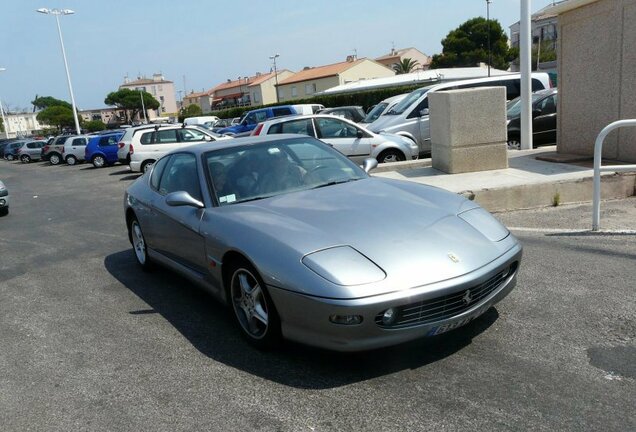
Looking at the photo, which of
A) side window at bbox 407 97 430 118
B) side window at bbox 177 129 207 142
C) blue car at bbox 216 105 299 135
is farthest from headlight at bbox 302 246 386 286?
blue car at bbox 216 105 299 135

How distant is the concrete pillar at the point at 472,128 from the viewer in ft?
27.7

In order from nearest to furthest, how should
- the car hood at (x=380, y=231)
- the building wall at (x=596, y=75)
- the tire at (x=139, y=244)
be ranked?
1. the car hood at (x=380, y=231)
2. the tire at (x=139, y=244)
3. the building wall at (x=596, y=75)

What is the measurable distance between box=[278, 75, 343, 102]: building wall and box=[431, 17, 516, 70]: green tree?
53.4 ft

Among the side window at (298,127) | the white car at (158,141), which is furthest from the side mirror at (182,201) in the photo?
the white car at (158,141)

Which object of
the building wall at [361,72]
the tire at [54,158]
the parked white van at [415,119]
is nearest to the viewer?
the parked white van at [415,119]

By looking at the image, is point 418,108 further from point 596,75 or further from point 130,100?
point 130,100

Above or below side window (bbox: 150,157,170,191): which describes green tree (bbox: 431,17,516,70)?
above

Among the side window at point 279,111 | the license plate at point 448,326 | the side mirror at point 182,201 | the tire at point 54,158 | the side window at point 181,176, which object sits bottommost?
the tire at point 54,158

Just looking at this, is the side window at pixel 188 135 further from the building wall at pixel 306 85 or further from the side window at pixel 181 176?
the building wall at pixel 306 85

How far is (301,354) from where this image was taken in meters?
3.74

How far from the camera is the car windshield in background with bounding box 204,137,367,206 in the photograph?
452 cm

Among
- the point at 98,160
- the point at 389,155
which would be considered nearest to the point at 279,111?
the point at 98,160

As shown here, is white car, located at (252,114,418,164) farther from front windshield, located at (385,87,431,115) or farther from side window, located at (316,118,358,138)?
front windshield, located at (385,87,431,115)

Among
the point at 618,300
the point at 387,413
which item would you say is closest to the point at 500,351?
the point at 387,413
